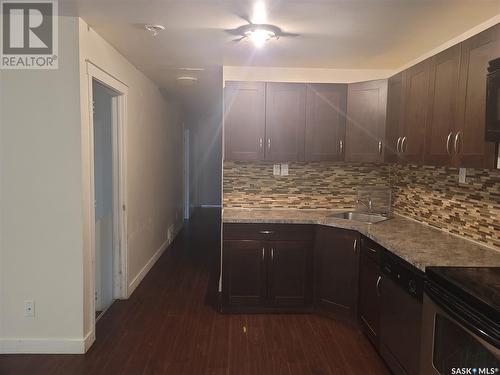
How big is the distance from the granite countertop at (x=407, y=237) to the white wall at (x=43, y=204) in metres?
1.31

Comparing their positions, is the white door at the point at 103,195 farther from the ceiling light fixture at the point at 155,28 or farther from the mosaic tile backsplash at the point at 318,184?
the mosaic tile backsplash at the point at 318,184

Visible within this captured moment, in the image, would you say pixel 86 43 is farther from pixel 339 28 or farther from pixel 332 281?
pixel 332 281

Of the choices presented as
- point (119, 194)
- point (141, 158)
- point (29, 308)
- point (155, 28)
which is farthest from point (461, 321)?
point (141, 158)

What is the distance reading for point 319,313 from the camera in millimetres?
3256

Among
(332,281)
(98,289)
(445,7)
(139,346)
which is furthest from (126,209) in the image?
(445,7)

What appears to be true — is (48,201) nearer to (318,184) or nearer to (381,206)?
(318,184)

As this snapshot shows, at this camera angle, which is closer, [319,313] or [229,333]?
[229,333]

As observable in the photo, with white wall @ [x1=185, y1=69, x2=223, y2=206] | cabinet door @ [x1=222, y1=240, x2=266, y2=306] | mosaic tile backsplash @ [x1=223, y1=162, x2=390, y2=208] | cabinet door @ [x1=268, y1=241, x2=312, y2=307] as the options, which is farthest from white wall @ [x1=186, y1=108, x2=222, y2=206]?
cabinet door @ [x1=268, y1=241, x2=312, y2=307]

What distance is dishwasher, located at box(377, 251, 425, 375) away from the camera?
2.02m

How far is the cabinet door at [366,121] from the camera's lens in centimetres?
329

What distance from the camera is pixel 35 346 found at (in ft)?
8.48

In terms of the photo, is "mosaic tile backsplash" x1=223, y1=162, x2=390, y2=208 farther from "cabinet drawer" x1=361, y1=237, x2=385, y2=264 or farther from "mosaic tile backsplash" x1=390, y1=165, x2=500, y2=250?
"cabinet drawer" x1=361, y1=237, x2=385, y2=264

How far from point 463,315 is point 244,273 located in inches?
76.4

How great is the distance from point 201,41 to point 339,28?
42.4 inches
